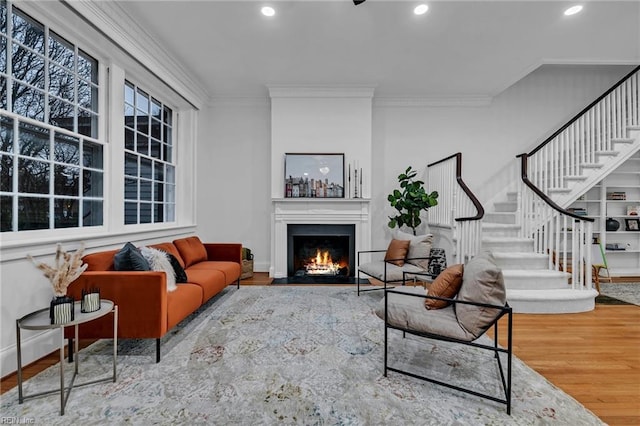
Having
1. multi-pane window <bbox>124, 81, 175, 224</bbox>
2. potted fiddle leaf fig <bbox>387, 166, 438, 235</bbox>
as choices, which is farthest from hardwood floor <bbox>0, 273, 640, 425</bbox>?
potted fiddle leaf fig <bbox>387, 166, 438, 235</bbox>

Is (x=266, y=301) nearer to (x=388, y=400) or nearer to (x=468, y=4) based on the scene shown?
(x=388, y=400)

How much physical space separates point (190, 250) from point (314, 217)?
2.03m

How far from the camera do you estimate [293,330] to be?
9.35ft

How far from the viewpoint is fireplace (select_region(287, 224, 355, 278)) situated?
5.16 meters

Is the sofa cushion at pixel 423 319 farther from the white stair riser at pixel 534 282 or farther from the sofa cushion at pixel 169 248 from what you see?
the sofa cushion at pixel 169 248

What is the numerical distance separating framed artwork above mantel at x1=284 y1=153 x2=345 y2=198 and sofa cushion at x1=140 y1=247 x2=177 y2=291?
2563 millimetres

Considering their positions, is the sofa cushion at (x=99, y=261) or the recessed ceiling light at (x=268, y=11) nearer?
the sofa cushion at (x=99, y=261)

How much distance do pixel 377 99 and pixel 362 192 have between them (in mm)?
1801

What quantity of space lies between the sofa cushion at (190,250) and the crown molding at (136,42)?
213 centimetres

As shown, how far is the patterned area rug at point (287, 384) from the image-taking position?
1.68 m

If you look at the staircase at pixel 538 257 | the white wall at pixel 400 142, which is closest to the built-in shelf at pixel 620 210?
the staircase at pixel 538 257

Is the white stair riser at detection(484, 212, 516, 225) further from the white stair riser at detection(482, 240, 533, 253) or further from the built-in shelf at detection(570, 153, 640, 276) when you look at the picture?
the built-in shelf at detection(570, 153, 640, 276)

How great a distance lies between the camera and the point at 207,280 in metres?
3.17

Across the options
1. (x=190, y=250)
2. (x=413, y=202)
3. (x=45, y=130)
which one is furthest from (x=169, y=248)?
(x=413, y=202)
